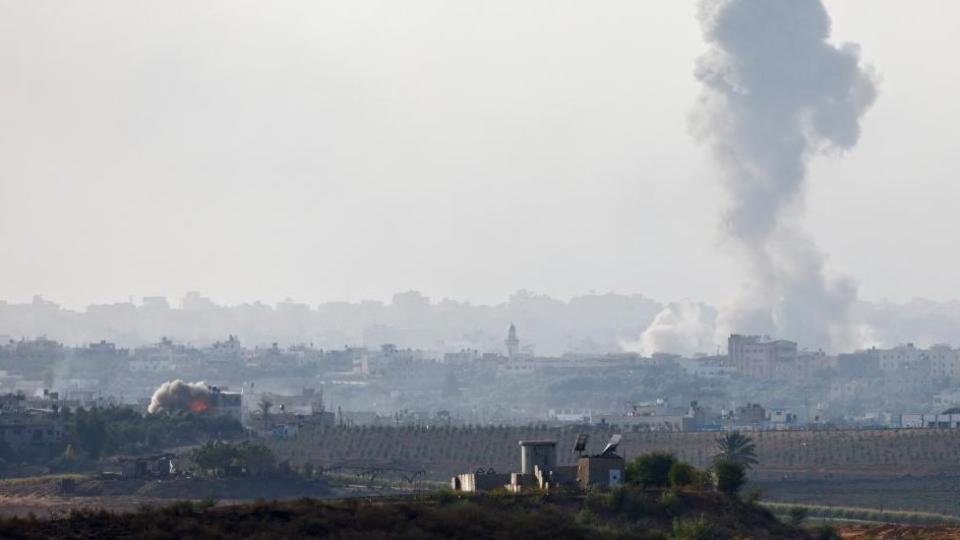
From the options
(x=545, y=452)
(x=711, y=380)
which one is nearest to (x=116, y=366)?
(x=711, y=380)

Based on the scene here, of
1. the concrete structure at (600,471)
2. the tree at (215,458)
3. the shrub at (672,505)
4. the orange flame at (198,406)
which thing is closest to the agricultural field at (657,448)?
the tree at (215,458)

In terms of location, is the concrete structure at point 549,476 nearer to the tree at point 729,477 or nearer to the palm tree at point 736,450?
the tree at point 729,477

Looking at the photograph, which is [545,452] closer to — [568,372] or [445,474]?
[445,474]

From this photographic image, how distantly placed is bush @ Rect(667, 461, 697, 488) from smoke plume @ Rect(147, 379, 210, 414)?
5471 cm

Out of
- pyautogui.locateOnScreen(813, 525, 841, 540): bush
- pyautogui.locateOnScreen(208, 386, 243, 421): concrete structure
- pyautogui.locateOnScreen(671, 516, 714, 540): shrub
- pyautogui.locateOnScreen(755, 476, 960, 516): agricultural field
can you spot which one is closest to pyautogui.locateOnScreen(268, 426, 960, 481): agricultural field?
pyautogui.locateOnScreen(755, 476, 960, 516): agricultural field

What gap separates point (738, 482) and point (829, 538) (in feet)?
14.7

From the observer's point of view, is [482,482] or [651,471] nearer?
[651,471]

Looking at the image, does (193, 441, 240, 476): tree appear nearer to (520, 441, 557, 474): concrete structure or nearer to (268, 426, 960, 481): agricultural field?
(268, 426, 960, 481): agricultural field

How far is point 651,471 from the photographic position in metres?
51.5

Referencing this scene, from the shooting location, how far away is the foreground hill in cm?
3791

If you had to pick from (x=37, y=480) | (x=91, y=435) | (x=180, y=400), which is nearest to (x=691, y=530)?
(x=37, y=480)

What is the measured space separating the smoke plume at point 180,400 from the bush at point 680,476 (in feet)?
179

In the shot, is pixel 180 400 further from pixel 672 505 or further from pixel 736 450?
pixel 672 505

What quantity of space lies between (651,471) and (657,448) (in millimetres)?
40641
